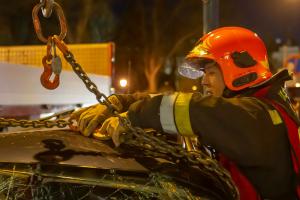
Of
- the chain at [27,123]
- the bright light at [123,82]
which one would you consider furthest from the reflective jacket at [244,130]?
the bright light at [123,82]

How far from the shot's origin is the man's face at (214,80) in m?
2.28

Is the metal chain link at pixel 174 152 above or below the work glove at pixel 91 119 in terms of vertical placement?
below

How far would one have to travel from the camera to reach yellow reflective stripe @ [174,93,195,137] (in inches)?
66.3

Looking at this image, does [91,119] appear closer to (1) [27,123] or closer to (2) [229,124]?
(1) [27,123]

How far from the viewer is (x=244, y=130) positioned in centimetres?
166

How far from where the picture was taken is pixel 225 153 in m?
1.71

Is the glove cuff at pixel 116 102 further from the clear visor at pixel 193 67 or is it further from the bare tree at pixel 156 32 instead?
the bare tree at pixel 156 32

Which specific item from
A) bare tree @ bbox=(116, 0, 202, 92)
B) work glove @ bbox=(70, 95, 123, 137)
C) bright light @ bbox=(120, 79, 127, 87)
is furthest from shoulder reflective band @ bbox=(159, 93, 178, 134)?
bare tree @ bbox=(116, 0, 202, 92)

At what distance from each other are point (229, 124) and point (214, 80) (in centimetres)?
69

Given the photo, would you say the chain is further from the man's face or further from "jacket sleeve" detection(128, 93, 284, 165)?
the man's face

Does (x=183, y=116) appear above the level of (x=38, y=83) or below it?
below

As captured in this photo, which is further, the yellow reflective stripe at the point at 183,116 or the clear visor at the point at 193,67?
the clear visor at the point at 193,67

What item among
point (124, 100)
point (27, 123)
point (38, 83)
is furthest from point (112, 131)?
point (38, 83)

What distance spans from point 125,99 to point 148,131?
1.62ft
